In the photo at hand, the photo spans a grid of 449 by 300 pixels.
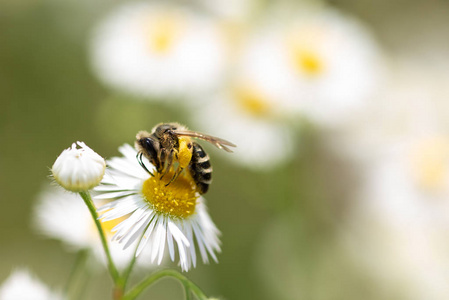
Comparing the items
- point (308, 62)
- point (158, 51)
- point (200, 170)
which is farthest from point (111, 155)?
point (200, 170)

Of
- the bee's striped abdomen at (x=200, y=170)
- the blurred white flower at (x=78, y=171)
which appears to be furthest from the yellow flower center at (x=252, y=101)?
the blurred white flower at (x=78, y=171)

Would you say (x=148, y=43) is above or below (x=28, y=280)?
above

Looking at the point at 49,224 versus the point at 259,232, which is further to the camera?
the point at 259,232

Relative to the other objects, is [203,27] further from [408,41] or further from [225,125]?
[408,41]

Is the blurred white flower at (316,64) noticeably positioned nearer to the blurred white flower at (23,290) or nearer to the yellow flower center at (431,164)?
the yellow flower center at (431,164)

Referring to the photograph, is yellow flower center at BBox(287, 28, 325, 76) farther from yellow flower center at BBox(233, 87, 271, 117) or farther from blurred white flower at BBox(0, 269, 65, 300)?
blurred white flower at BBox(0, 269, 65, 300)

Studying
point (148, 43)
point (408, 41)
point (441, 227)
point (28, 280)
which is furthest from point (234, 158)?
point (408, 41)

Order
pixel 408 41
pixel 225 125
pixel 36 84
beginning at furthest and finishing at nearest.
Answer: pixel 408 41 → pixel 36 84 → pixel 225 125
